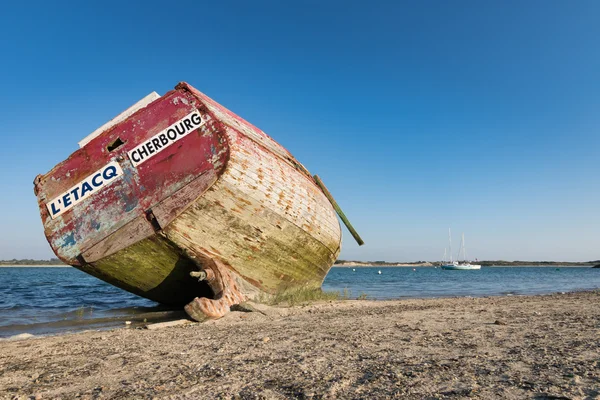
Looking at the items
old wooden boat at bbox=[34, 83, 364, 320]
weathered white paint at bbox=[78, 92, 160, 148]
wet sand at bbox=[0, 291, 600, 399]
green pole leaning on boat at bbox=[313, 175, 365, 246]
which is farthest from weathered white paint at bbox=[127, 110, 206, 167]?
green pole leaning on boat at bbox=[313, 175, 365, 246]

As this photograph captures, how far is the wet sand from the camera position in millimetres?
2447

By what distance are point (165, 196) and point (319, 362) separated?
3621mm

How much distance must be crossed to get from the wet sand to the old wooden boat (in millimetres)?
1255

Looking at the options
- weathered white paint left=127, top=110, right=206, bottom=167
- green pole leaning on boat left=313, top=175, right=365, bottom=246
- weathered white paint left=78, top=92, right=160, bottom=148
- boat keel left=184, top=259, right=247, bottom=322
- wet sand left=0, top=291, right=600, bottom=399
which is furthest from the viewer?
green pole leaning on boat left=313, top=175, right=365, bottom=246

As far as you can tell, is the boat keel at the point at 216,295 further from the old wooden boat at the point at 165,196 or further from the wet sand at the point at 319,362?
the wet sand at the point at 319,362

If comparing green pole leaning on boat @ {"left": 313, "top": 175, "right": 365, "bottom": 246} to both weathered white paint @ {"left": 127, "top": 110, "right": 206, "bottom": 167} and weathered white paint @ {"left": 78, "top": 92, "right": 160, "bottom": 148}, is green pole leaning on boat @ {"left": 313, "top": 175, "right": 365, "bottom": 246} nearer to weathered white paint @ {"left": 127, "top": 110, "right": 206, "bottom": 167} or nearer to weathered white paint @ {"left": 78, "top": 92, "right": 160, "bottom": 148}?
weathered white paint @ {"left": 127, "top": 110, "right": 206, "bottom": 167}

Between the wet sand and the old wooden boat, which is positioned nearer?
the wet sand

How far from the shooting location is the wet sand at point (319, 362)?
2.45 metres

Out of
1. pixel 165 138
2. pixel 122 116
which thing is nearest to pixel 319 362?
pixel 165 138

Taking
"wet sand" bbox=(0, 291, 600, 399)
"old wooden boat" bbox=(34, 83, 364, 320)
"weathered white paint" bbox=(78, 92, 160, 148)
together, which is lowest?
"wet sand" bbox=(0, 291, 600, 399)

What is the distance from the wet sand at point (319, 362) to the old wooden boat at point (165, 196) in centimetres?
125

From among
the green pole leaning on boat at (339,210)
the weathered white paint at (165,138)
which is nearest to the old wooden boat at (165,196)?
the weathered white paint at (165,138)

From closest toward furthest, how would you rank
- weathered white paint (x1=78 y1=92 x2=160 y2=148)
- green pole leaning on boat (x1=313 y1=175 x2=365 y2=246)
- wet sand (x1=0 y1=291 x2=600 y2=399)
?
wet sand (x1=0 y1=291 x2=600 y2=399) → weathered white paint (x1=78 y1=92 x2=160 y2=148) → green pole leaning on boat (x1=313 y1=175 x2=365 y2=246)

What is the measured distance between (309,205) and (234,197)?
6.43 ft
